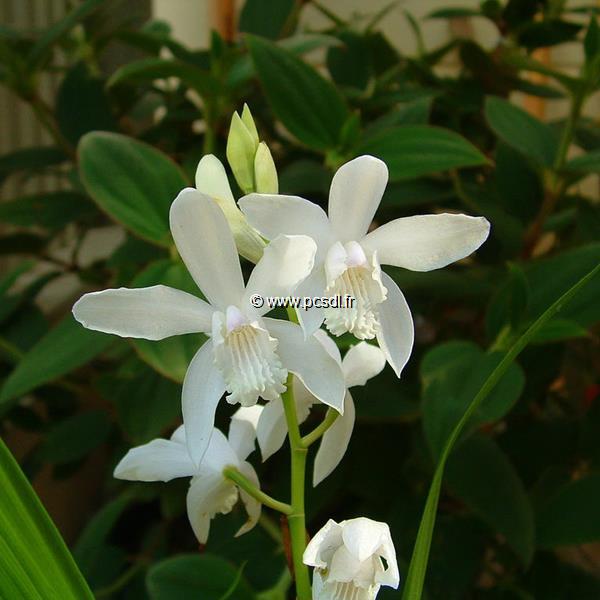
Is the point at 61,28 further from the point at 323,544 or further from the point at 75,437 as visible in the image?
the point at 323,544

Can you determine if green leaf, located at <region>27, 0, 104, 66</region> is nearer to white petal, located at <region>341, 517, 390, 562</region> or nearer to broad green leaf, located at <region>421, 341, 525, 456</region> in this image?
broad green leaf, located at <region>421, 341, 525, 456</region>

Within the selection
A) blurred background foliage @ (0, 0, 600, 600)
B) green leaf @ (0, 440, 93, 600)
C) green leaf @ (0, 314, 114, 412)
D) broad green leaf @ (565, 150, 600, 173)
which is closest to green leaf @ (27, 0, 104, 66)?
blurred background foliage @ (0, 0, 600, 600)

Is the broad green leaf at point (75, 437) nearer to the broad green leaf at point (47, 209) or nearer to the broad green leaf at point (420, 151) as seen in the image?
the broad green leaf at point (47, 209)

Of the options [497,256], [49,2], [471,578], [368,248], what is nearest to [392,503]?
[471,578]

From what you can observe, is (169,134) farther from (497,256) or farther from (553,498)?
(553,498)

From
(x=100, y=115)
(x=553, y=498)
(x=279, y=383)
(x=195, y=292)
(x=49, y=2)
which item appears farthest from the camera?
(x=49, y=2)
